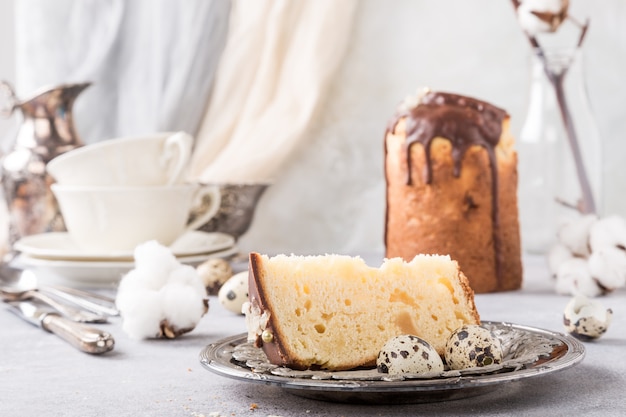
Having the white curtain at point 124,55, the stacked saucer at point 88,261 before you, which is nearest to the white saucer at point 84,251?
the stacked saucer at point 88,261

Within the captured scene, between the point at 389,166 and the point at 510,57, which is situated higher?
the point at 510,57

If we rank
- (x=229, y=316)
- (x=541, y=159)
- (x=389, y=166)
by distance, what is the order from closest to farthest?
(x=229, y=316) < (x=389, y=166) < (x=541, y=159)

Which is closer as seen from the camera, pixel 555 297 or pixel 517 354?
pixel 517 354

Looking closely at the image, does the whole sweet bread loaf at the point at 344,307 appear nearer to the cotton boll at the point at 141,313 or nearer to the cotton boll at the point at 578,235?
the cotton boll at the point at 141,313

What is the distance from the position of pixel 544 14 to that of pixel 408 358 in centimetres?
94

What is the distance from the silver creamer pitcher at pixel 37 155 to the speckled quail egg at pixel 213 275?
0.51 metres

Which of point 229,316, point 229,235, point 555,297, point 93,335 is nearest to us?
point 93,335

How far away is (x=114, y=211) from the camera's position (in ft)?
4.91

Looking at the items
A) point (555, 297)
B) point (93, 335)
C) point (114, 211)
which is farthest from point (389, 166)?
point (93, 335)

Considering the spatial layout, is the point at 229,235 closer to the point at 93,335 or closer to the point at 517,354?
the point at 93,335

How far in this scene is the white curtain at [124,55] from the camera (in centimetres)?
211

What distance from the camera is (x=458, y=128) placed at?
138 centimetres

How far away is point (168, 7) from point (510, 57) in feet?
2.70

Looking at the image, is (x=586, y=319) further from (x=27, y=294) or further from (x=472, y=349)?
(x=27, y=294)
